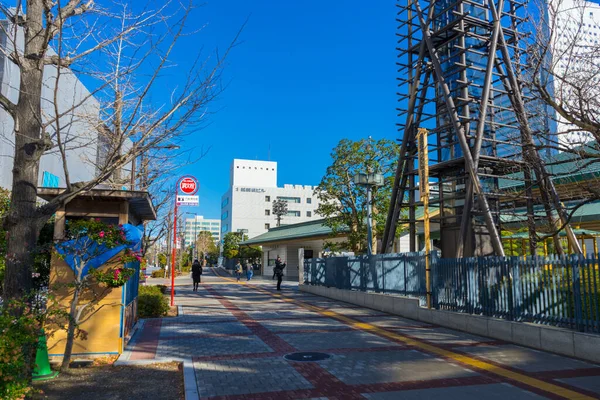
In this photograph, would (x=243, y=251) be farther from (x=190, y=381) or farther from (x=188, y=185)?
(x=190, y=381)

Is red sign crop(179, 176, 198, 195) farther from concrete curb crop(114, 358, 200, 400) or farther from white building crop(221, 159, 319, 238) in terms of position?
white building crop(221, 159, 319, 238)

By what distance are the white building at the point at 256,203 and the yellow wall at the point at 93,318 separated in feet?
259

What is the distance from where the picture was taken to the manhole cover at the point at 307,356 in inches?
304

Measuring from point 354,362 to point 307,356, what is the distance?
0.90m

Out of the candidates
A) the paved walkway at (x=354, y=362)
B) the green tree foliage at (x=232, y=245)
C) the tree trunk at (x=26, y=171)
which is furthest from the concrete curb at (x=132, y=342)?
the green tree foliage at (x=232, y=245)

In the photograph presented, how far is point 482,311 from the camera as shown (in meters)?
10.3

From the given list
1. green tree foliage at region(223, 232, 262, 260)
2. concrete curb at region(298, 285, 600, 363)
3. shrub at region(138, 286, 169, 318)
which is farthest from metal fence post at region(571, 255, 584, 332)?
green tree foliage at region(223, 232, 262, 260)

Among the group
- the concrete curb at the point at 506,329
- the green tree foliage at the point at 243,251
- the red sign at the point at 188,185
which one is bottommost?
the concrete curb at the point at 506,329

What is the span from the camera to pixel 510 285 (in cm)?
950

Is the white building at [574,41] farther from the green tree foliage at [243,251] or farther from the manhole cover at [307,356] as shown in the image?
the green tree foliage at [243,251]

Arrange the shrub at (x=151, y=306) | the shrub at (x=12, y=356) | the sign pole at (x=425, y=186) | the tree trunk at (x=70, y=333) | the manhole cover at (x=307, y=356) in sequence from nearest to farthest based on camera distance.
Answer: the shrub at (x=12, y=356) → the tree trunk at (x=70, y=333) → the manhole cover at (x=307, y=356) → the sign pole at (x=425, y=186) → the shrub at (x=151, y=306)

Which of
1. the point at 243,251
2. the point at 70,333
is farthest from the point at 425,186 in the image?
the point at 243,251

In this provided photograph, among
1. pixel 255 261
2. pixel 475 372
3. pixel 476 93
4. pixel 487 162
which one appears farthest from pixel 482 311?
pixel 255 261

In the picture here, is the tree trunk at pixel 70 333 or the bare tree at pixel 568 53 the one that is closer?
the tree trunk at pixel 70 333
